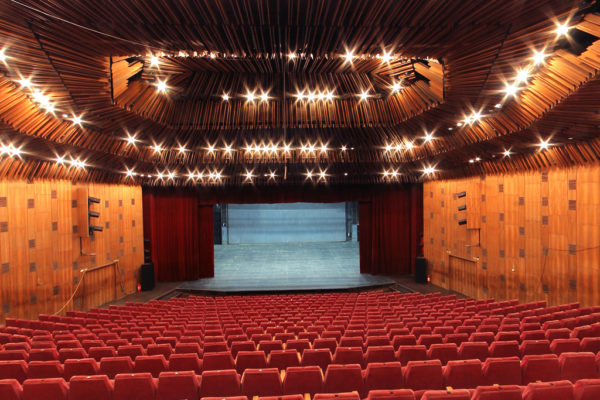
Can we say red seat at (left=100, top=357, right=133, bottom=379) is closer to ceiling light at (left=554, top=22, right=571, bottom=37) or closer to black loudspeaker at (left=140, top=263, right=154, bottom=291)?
ceiling light at (left=554, top=22, right=571, bottom=37)

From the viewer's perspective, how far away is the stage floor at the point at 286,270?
15.2m

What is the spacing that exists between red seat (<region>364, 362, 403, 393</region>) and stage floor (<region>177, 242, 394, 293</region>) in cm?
1134

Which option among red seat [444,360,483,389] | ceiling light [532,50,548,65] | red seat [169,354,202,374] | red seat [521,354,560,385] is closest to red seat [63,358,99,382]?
red seat [169,354,202,374]

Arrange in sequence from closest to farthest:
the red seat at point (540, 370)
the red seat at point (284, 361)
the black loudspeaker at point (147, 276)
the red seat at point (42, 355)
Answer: the red seat at point (540, 370) < the red seat at point (284, 361) < the red seat at point (42, 355) < the black loudspeaker at point (147, 276)

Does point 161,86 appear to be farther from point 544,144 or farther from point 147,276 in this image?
point 544,144

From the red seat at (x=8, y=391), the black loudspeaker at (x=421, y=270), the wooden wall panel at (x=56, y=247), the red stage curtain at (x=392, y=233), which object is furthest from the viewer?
the red stage curtain at (x=392, y=233)

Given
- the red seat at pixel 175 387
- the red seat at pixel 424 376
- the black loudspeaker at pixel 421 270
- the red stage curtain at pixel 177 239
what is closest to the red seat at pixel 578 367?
the red seat at pixel 424 376

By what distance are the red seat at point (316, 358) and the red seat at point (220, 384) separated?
1.05 m

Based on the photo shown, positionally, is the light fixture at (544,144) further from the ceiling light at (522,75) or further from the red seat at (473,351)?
the red seat at (473,351)

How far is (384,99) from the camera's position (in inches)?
388

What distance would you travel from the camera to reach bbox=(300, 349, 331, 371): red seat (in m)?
4.16

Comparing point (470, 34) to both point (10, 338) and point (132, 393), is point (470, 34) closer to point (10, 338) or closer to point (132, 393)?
point (132, 393)

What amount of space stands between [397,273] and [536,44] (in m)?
14.5

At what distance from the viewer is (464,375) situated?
348cm
